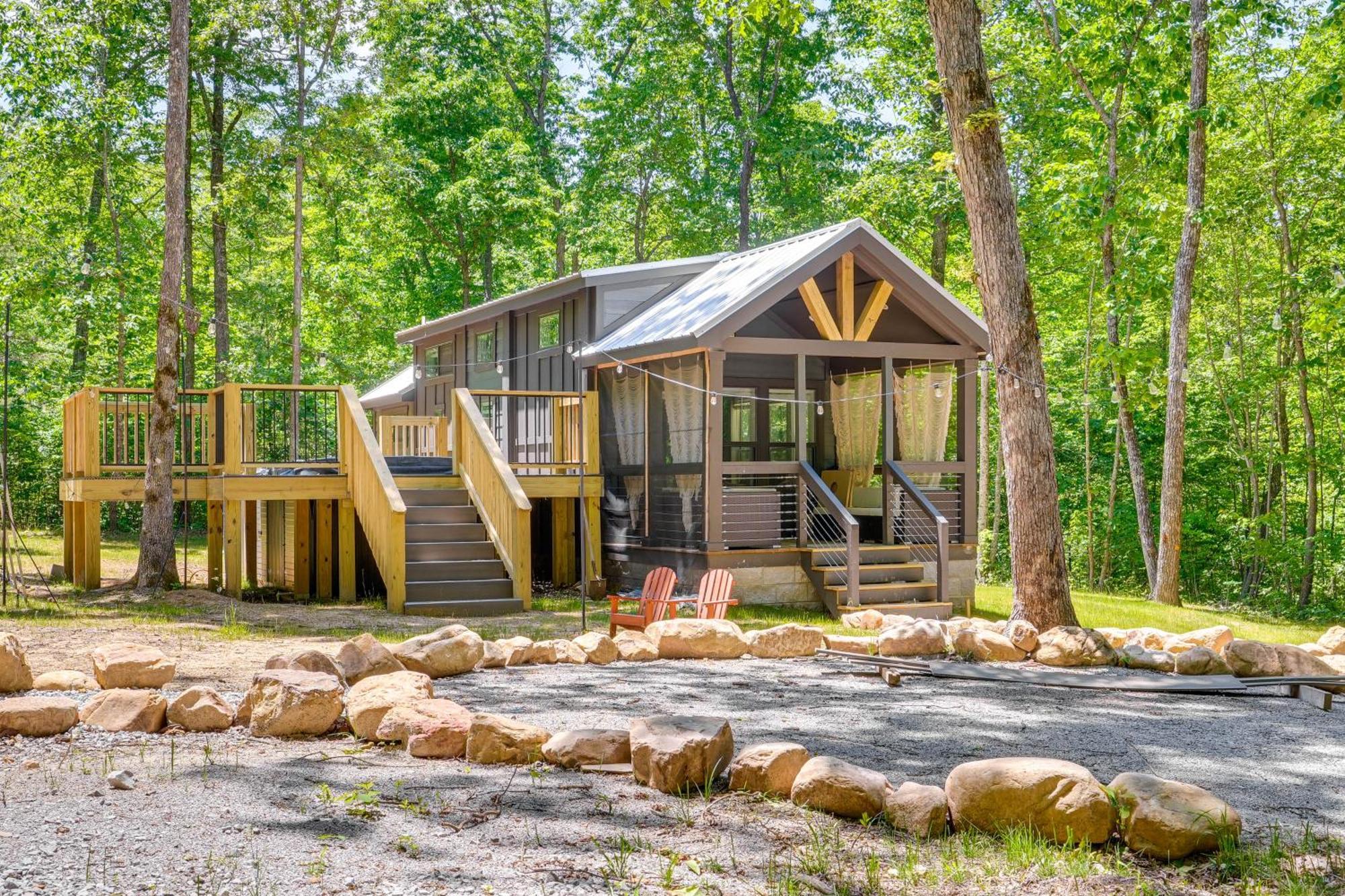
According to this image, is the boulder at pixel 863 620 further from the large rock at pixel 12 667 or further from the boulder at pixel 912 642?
the large rock at pixel 12 667

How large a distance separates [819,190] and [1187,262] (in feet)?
37.8

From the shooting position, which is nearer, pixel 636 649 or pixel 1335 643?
pixel 636 649

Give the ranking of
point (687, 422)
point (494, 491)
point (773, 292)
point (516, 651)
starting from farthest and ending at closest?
1. point (687, 422)
2. point (773, 292)
3. point (494, 491)
4. point (516, 651)

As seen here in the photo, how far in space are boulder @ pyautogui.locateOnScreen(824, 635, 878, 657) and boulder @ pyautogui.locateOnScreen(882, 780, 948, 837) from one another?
4.30 meters

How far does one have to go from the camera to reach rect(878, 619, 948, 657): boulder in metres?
8.38

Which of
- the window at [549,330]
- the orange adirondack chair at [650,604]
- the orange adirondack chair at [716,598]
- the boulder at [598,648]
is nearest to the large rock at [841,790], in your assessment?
the boulder at [598,648]

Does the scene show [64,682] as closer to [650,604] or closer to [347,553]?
[650,604]

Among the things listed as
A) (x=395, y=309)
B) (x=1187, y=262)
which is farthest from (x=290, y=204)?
(x=1187, y=262)

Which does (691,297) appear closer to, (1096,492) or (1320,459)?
(1320,459)

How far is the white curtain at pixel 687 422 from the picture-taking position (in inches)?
520

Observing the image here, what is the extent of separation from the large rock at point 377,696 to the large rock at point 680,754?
4.41 feet

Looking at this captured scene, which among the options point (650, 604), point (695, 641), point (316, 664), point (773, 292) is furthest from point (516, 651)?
point (773, 292)

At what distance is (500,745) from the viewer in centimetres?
502

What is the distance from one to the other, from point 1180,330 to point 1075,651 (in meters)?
9.02
